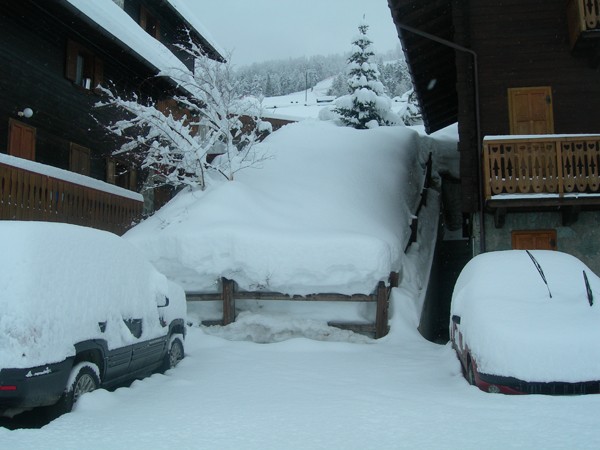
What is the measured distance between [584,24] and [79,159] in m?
12.9

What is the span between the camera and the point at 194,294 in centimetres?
1168

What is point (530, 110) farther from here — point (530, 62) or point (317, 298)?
point (317, 298)

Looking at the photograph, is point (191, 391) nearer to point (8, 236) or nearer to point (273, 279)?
point (8, 236)

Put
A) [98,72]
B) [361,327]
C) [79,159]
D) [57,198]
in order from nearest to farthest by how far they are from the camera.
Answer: [361,327] < [57,198] < [79,159] < [98,72]

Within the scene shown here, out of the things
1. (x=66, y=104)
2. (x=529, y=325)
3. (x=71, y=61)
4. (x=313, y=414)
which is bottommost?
(x=313, y=414)

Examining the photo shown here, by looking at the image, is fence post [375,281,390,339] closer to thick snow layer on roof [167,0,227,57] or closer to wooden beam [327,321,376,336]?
wooden beam [327,321,376,336]

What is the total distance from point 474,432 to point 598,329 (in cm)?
204

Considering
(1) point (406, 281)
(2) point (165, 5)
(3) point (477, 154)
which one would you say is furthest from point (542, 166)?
(2) point (165, 5)

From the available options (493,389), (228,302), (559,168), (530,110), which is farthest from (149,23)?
(493,389)

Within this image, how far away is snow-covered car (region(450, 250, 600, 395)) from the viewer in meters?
5.66

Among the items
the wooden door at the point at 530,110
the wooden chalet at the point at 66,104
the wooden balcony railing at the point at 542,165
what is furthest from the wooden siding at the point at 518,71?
the wooden chalet at the point at 66,104

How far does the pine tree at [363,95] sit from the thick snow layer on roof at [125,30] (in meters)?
10.0

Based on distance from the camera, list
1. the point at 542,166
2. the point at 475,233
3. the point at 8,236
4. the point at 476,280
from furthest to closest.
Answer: the point at 475,233 → the point at 542,166 → the point at 476,280 → the point at 8,236

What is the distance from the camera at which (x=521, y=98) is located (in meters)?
14.4
